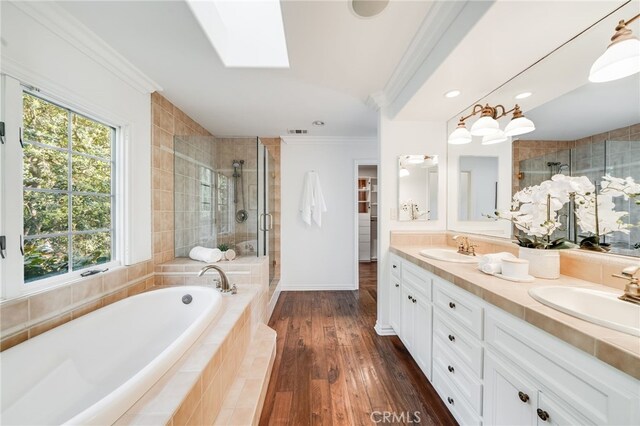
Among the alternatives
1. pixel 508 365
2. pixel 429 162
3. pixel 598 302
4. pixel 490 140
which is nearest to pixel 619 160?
pixel 598 302

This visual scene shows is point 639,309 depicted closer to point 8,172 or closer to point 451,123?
point 451,123

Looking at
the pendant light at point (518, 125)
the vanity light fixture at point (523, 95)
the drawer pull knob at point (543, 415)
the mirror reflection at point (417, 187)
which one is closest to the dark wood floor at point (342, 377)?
the drawer pull knob at point (543, 415)

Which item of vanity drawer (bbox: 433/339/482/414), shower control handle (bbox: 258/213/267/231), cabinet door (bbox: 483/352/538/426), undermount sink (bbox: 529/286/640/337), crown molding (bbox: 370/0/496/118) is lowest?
vanity drawer (bbox: 433/339/482/414)

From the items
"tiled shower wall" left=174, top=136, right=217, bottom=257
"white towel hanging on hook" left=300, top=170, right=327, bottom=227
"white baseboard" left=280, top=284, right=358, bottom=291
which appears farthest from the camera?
"white baseboard" left=280, top=284, right=358, bottom=291

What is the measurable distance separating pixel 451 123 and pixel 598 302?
1865mm

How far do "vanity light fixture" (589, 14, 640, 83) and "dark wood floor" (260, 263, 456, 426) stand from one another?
1.93 metres

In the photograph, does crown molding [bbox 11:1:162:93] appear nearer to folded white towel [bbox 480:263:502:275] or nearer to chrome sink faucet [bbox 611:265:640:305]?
folded white towel [bbox 480:263:502:275]

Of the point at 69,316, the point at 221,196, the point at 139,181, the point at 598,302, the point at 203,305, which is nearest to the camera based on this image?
the point at 598,302

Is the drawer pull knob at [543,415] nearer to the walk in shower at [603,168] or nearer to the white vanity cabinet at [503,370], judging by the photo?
the white vanity cabinet at [503,370]

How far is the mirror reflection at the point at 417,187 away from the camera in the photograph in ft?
7.82

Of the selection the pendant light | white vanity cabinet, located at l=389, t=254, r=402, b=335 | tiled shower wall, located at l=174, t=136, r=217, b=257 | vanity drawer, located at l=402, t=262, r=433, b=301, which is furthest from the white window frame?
the pendant light

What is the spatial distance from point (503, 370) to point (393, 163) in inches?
71.8

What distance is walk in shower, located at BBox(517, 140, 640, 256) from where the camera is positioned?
1.02m

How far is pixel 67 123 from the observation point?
149 cm
